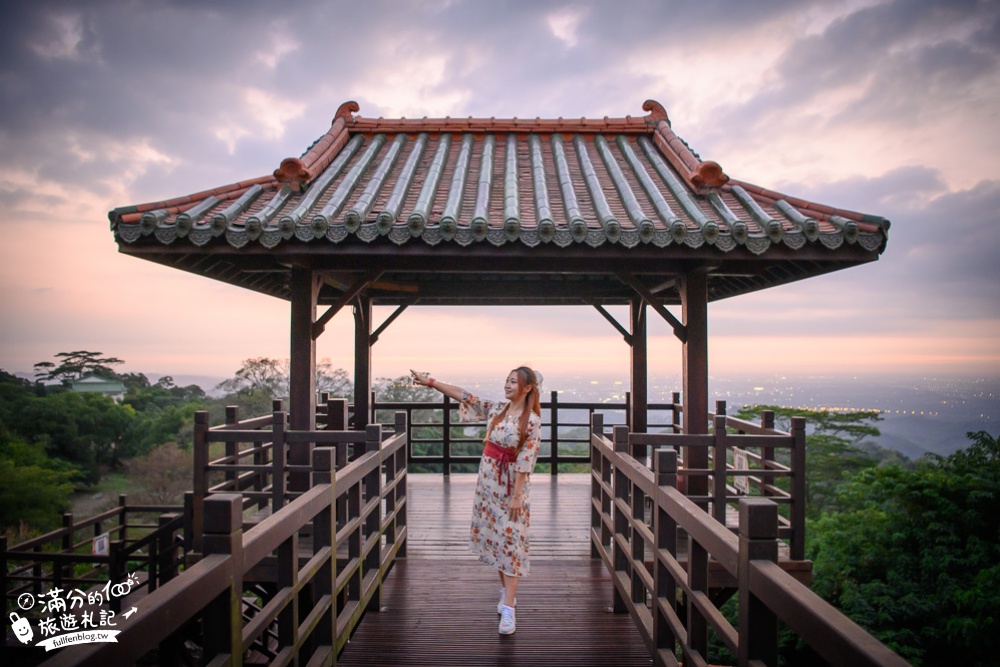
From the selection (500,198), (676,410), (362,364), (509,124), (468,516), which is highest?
(509,124)

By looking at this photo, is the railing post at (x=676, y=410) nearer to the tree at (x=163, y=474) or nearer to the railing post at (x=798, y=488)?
the railing post at (x=798, y=488)

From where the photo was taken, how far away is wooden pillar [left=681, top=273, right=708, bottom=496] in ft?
15.3

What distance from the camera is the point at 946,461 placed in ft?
32.7

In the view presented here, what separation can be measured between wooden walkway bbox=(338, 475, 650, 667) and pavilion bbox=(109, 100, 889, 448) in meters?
1.54

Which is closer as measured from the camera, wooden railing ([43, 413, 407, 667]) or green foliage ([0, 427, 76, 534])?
wooden railing ([43, 413, 407, 667])

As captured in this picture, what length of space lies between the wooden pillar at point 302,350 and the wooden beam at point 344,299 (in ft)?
0.17

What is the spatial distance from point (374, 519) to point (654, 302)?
8.72 ft

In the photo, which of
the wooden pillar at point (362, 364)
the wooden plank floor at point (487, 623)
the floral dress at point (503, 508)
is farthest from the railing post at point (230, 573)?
the wooden pillar at point (362, 364)

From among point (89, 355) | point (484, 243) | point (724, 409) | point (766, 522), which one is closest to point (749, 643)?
point (766, 522)

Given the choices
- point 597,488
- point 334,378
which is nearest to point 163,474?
point 334,378

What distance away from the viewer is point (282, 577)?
248 cm

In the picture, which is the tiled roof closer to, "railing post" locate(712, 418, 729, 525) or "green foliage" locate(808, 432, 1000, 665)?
"railing post" locate(712, 418, 729, 525)

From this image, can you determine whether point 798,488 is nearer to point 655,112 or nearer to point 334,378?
point 655,112

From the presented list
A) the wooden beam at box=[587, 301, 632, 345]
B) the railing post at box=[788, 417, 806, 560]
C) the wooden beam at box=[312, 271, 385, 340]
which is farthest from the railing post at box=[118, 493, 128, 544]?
the railing post at box=[788, 417, 806, 560]
